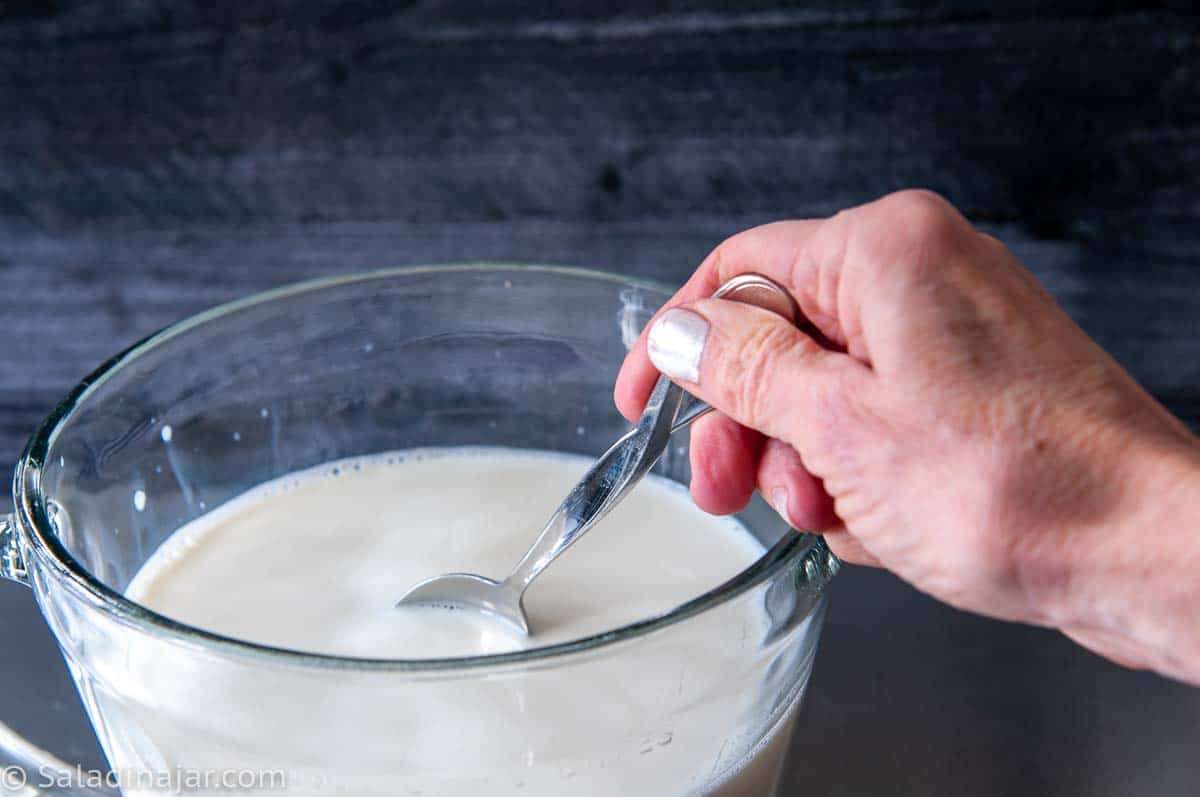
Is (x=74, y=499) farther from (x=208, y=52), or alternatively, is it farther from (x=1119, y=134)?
(x=1119, y=134)

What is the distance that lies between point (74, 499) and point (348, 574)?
0.16 meters

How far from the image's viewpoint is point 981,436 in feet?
1.75

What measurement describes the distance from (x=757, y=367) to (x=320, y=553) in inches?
13.3

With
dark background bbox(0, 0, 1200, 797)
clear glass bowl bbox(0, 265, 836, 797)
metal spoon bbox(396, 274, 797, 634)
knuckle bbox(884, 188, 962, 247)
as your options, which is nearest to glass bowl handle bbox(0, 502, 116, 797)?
clear glass bowl bbox(0, 265, 836, 797)

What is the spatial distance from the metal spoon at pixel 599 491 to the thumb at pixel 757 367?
44 mm

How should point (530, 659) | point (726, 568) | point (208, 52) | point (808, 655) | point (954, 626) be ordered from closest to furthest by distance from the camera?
point (530, 659), point (808, 655), point (726, 568), point (954, 626), point (208, 52)

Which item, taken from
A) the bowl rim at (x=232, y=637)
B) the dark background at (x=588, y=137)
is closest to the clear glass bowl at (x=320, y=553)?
the bowl rim at (x=232, y=637)

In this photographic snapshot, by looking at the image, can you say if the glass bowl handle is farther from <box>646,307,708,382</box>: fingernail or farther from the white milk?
<box>646,307,708,382</box>: fingernail

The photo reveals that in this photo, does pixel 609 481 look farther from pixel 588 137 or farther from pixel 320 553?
pixel 588 137

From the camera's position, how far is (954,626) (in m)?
1.01

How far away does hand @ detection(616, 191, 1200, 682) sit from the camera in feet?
1.73

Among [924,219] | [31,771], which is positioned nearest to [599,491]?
[924,219]

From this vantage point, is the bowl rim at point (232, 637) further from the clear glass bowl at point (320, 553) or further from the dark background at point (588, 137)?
the dark background at point (588, 137)

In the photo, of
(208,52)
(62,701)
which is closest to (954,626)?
(62,701)
